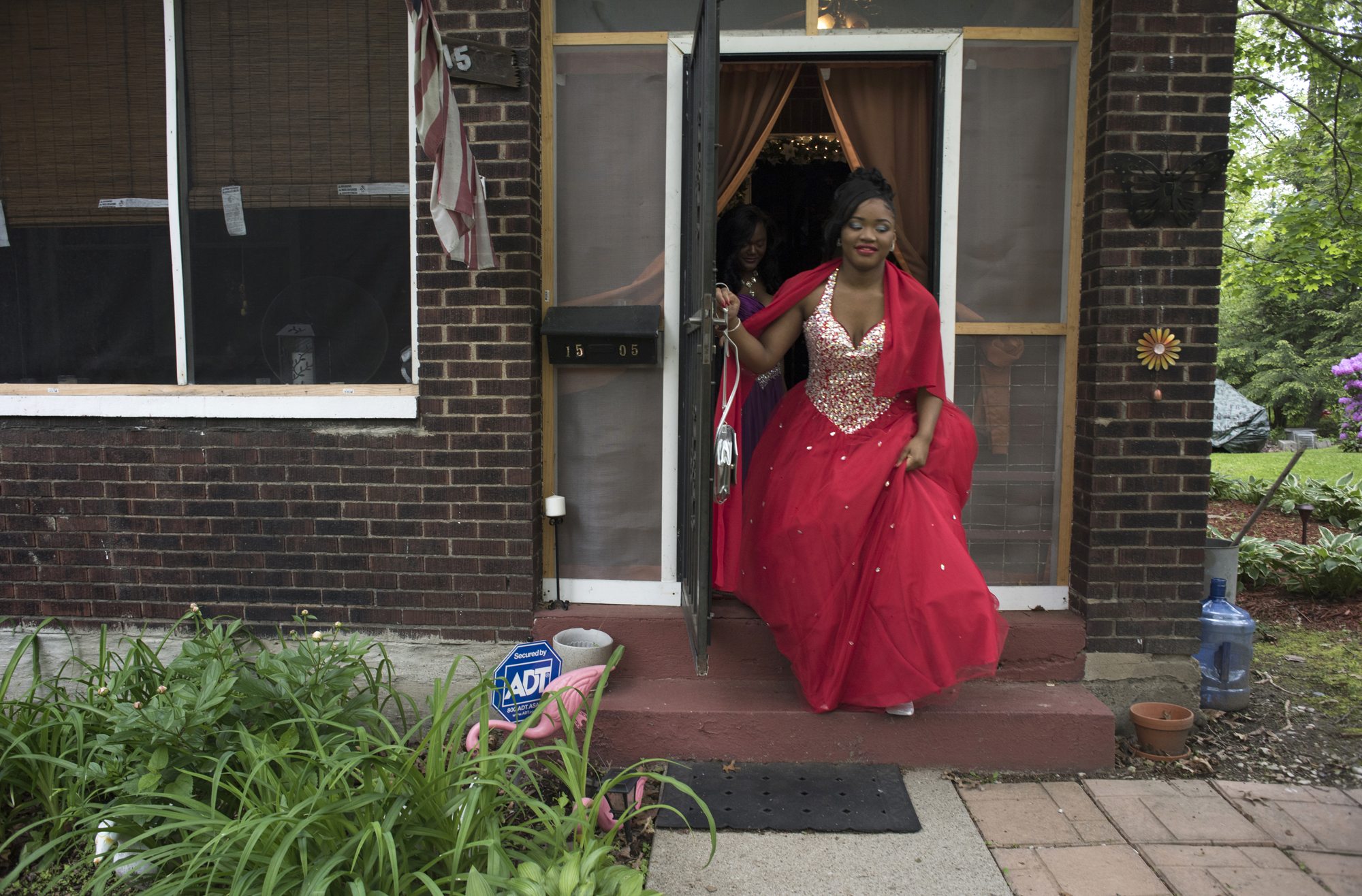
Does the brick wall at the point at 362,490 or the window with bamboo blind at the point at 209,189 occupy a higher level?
the window with bamboo blind at the point at 209,189

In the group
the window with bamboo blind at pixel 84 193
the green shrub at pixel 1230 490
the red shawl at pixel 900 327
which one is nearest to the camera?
the red shawl at pixel 900 327

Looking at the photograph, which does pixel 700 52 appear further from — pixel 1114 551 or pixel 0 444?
pixel 0 444

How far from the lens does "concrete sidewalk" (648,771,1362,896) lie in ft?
8.95

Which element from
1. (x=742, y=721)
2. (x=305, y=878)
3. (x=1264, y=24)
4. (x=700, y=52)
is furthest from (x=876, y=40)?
(x=1264, y=24)

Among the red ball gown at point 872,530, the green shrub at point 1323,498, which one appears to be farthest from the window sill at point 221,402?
the green shrub at point 1323,498

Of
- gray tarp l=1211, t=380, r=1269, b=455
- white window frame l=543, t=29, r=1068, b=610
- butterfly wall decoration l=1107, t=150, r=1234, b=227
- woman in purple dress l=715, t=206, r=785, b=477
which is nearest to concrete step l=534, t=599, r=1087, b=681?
white window frame l=543, t=29, r=1068, b=610

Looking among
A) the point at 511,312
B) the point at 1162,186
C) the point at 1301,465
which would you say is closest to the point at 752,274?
the point at 511,312

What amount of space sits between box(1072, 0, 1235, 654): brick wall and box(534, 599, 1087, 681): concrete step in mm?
155

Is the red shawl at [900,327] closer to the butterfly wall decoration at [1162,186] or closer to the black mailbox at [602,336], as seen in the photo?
the black mailbox at [602,336]

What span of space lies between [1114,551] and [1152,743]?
2.49 feet

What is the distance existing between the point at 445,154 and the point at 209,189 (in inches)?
56.0

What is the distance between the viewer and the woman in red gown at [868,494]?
3.31m

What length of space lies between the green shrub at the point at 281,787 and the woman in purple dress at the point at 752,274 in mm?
1616

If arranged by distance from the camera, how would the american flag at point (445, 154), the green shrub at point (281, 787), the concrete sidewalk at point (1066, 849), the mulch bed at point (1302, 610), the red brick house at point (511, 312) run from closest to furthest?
1. the green shrub at point (281, 787)
2. the concrete sidewalk at point (1066, 849)
3. the american flag at point (445, 154)
4. the red brick house at point (511, 312)
5. the mulch bed at point (1302, 610)
